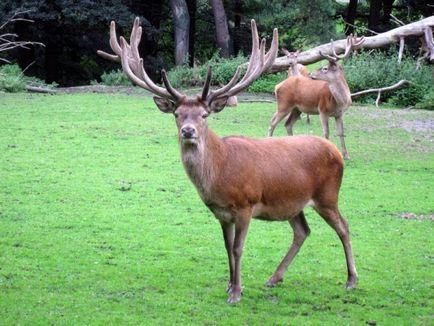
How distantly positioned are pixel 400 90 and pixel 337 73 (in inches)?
297

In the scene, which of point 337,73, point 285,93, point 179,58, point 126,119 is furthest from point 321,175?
point 179,58

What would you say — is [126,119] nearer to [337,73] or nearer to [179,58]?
[337,73]

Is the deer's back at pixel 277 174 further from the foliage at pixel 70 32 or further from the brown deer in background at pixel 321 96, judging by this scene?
the foliage at pixel 70 32

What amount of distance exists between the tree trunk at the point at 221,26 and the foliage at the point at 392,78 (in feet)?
19.1

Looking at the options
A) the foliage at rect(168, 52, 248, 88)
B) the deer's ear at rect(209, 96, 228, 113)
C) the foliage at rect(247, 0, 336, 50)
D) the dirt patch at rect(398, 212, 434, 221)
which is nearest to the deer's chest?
the deer's ear at rect(209, 96, 228, 113)

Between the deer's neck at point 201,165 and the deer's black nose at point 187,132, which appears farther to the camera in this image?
the deer's neck at point 201,165

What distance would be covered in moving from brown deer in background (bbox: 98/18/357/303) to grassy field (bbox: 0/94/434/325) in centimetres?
45

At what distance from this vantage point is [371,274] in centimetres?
748

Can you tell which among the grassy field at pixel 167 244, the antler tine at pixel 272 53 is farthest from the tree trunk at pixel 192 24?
the antler tine at pixel 272 53

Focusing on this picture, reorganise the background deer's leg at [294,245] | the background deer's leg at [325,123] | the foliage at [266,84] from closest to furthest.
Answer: the background deer's leg at [294,245] < the background deer's leg at [325,123] < the foliage at [266,84]

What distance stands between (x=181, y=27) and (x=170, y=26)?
6.00 m

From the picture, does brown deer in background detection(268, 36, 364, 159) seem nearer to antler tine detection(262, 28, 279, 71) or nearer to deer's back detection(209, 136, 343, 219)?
antler tine detection(262, 28, 279, 71)

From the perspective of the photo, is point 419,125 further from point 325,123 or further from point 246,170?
point 246,170

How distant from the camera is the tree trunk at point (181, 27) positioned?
2736 centimetres
